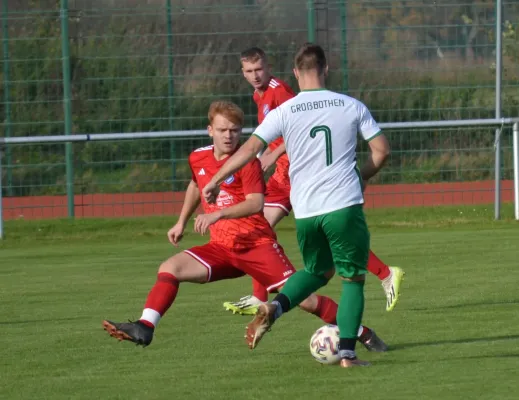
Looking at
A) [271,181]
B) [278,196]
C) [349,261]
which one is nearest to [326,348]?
[349,261]

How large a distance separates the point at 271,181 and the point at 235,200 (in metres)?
2.42

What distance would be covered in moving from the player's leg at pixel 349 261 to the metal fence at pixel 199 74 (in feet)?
32.1

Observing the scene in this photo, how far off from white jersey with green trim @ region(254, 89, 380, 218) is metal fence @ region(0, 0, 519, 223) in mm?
9753

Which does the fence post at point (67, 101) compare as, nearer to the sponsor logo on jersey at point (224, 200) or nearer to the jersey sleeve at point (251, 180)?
the sponsor logo on jersey at point (224, 200)

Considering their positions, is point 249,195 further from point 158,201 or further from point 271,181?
point 158,201

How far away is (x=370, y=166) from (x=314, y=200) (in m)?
0.36

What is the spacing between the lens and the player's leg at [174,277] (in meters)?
6.68

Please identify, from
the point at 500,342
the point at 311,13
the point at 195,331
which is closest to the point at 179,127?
the point at 311,13

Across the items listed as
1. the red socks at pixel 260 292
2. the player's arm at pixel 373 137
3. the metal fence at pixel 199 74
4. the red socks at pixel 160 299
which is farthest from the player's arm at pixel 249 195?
the metal fence at pixel 199 74

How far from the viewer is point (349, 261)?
21.0 feet

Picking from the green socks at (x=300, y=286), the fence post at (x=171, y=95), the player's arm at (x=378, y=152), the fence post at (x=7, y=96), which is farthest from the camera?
the fence post at (x=171, y=95)

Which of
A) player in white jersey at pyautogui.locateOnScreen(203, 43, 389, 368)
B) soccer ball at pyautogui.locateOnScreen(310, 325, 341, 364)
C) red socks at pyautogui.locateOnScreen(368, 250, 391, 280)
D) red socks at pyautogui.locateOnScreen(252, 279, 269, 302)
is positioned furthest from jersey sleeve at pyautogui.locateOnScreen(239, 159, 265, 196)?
red socks at pyautogui.locateOnScreen(252, 279, 269, 302)

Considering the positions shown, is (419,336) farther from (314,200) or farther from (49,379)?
(49,379)

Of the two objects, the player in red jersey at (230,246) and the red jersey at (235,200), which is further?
the red jersey at (235,200)
